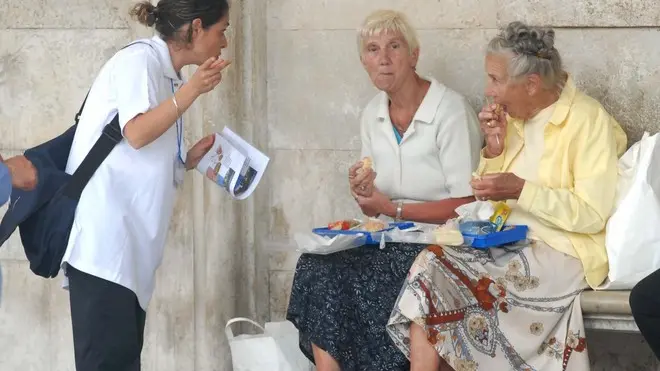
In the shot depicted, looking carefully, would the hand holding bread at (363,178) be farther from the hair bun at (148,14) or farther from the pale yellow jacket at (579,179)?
the hair bun at (148,14)

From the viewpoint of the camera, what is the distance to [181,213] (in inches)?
220

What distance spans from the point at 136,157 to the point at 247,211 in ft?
4.41

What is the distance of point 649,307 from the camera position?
405 cm

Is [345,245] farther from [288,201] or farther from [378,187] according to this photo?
[288,201]

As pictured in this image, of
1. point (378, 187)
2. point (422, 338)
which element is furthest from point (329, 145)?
point (422, 338)

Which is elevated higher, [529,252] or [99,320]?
[529,252]

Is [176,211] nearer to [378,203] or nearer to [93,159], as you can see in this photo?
[378,203]

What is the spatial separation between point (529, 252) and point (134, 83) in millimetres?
1528

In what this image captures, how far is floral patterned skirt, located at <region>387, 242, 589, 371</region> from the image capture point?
14.2ft

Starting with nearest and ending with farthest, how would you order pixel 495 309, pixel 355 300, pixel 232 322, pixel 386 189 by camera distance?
pixel 495 309 → pixel 355 300 → pixel 386 189 → pixel 232 322

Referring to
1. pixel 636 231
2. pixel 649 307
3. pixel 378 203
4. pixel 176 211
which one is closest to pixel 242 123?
pixel 176 211

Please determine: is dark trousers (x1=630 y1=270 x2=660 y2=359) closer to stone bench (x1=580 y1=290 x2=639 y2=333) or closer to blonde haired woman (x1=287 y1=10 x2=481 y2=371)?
stone bench (x1=580 y1=290 x2=639 y2=333)

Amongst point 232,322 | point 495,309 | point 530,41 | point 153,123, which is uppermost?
point 530,41

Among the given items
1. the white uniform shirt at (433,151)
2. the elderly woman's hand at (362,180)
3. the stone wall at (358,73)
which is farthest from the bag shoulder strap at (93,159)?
the stone wall at (358,73)
